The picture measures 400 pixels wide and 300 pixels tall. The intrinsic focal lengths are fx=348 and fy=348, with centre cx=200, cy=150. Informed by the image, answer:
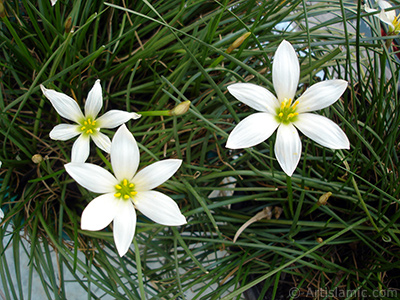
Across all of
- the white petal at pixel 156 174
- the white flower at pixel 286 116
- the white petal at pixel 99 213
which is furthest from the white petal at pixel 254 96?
the white petal at pixel 99 213

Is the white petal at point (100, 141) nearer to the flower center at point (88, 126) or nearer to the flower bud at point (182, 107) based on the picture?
the flower center at point (88, 126)

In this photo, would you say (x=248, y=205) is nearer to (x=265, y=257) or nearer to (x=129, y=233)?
(x=265, y=257)

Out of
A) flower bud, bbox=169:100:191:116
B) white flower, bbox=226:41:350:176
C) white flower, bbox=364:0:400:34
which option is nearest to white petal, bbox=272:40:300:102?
white flower, bbox=226:41:350:176

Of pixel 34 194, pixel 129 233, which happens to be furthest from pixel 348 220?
pixel 34 194

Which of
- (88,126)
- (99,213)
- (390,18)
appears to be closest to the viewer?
(99,213)

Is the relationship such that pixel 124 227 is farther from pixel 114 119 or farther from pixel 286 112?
pixel 286 112

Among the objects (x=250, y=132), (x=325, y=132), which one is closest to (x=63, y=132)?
(x=250, y=132)
